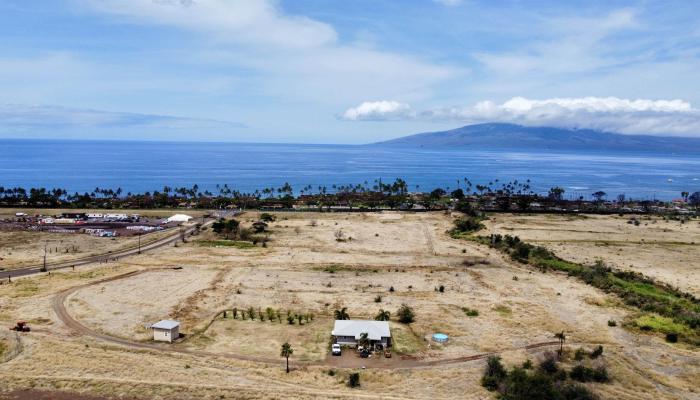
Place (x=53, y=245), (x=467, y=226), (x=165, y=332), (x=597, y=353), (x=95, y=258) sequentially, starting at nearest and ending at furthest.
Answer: (x=597, y=353), (x=165, y=332), (x=95, y=258), (x=53, y=245), (x=467, y=226)

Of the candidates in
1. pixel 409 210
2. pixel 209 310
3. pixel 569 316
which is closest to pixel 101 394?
pixel 209 310

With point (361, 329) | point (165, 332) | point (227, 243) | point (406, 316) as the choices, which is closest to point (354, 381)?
point (361, 329)

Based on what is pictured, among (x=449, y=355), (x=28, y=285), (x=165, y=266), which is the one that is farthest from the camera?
(x=165, y=266)

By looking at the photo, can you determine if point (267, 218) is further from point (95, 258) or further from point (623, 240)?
point (623, 240)

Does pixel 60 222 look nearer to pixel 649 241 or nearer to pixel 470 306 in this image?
pixel 470 306

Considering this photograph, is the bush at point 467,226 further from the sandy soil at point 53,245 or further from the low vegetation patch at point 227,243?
the sandy soil at point 53,245

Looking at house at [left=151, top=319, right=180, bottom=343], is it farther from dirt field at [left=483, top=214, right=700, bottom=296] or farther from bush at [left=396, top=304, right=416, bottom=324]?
dirt field at [left=483, top=214, right=700, bottom=296]

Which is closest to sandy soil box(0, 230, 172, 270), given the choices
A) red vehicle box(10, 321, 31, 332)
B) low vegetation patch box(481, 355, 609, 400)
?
red vehicle box(10, 321, 31, 332)
